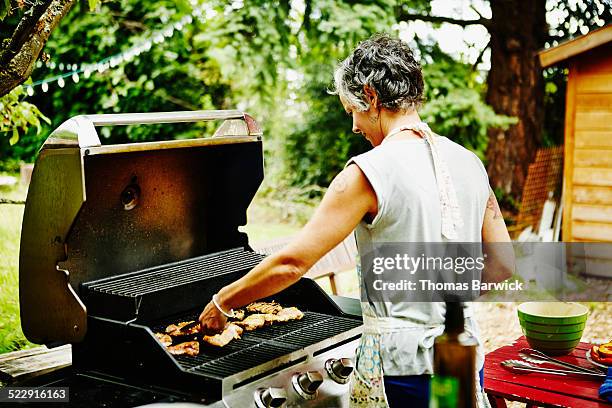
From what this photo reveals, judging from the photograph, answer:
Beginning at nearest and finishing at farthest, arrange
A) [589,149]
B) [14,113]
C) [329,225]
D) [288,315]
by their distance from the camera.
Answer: [329,225] → [288,315] → [14,113] → [589,149]

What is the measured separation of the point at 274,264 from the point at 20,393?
85 centimetres

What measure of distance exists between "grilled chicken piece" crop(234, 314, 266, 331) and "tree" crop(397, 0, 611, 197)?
25.5 ft

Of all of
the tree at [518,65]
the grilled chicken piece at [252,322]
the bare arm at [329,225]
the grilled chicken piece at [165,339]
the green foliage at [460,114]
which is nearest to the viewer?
the bare arm at [329,225]

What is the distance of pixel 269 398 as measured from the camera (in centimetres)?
196

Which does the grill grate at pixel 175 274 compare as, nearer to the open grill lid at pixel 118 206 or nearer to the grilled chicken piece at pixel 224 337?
the open grill lid at pixel 118 206

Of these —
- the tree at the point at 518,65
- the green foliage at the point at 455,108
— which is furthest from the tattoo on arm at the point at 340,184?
the tree at the point at 518,65

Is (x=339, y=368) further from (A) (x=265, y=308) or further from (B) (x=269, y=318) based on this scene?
(A) (x=265, y=308)

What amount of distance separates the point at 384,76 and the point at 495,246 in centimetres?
66

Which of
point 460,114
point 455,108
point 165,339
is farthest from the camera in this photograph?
point 460,114

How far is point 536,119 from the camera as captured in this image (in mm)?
9930

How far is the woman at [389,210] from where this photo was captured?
184cm

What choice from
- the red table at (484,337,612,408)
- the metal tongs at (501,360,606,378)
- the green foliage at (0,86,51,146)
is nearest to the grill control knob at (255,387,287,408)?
the red table at (484,337,612,408)

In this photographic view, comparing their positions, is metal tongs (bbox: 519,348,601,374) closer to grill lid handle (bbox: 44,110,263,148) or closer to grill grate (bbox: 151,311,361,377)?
grill grate (bbox: 151,311,361,377)

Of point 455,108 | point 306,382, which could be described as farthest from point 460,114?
point 306,382
